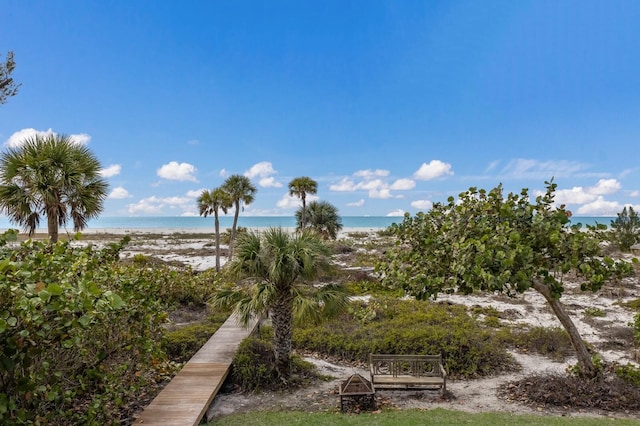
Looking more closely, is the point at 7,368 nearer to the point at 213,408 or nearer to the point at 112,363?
the point at 112,363

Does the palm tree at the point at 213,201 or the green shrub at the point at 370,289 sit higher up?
the palm tree at the point at 213,201

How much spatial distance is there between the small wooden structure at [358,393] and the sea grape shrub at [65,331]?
396cm

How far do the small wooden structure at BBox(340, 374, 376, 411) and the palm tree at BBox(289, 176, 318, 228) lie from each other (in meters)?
27.9

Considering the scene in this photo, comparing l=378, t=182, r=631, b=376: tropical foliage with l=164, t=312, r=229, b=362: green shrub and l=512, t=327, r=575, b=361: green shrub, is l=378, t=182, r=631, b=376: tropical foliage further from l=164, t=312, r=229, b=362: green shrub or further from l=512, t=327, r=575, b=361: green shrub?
l=164, t=312, r=229, b=362: green shrub

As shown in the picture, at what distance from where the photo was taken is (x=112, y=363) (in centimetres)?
625

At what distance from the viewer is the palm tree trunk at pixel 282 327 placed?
9.13 m

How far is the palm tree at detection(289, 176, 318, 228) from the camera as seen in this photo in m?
36.0

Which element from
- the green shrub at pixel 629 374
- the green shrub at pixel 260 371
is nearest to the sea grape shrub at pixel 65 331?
the green shrub at pixel 260 371

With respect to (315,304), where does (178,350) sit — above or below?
below

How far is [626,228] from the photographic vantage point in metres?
30.9

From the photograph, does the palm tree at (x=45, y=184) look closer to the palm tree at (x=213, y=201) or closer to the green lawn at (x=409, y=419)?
the green lawn at (x=409, y=419)

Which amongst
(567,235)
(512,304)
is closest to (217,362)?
(567,235)

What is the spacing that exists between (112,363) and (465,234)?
23.1 feet

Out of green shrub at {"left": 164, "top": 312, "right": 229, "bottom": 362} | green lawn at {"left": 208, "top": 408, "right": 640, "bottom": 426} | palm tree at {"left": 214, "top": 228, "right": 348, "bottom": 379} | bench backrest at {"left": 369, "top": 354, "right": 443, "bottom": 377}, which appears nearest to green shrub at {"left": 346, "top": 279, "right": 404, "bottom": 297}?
green shrub at {"left": 164, "top": 312, "right": 229, "bottom": 362}
